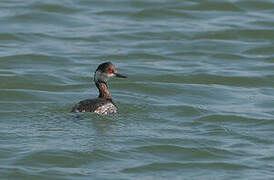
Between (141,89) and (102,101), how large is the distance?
253 centimetres

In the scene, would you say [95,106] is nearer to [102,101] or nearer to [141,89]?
[102,101]

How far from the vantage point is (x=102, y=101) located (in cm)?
1251

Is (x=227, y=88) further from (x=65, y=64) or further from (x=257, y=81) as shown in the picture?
(x=65, y=64)

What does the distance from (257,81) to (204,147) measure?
493 centimetres

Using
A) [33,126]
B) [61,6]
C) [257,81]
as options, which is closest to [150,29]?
[61,6]

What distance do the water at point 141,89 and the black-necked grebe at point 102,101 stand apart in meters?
0.13

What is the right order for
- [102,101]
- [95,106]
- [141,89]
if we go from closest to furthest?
[95,106]
[102,101]
[141,89]

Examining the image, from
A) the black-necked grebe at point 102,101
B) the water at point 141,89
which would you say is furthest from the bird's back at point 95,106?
the water at point 141,89

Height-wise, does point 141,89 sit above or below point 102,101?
below

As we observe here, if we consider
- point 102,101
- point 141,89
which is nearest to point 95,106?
point 102,101

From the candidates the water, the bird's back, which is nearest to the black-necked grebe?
the bird's back

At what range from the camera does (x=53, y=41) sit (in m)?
18.7

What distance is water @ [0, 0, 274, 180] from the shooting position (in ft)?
34.9

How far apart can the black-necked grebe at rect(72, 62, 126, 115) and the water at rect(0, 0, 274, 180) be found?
0.41 feet
